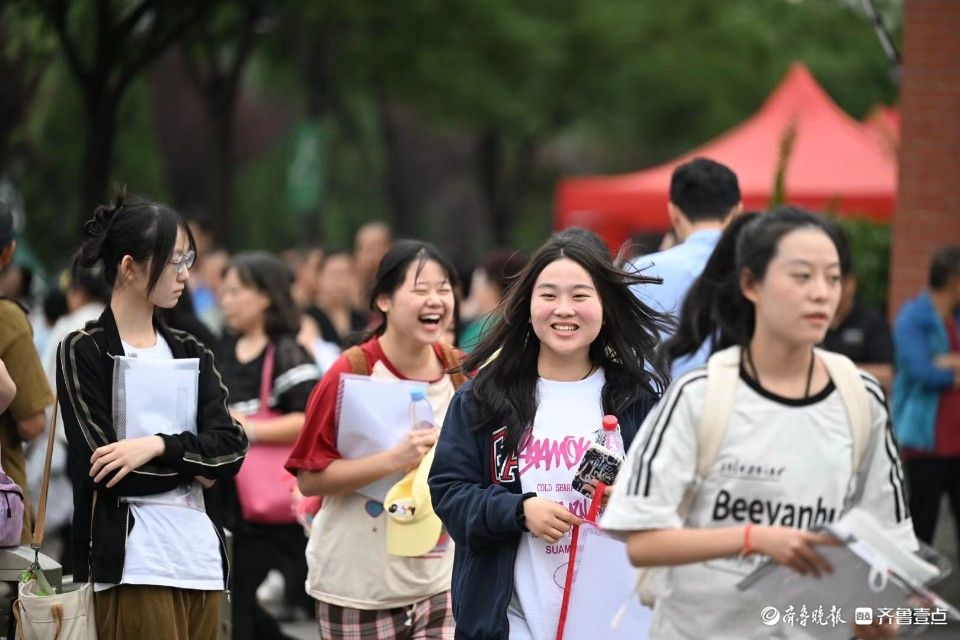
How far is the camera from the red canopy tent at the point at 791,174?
55.8 feet

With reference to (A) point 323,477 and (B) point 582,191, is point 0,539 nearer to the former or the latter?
(A) point 323,477

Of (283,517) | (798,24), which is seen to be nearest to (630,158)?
(798,24)

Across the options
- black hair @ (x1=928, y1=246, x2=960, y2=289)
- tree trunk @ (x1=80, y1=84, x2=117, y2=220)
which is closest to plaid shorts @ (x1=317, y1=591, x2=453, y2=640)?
black hair @ (x1=928, y1=246, x2=960, y2=289)

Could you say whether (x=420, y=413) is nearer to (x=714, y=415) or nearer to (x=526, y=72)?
(x=714, y=415)

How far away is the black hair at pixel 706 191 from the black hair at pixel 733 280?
1.01 m

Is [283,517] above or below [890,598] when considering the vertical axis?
below

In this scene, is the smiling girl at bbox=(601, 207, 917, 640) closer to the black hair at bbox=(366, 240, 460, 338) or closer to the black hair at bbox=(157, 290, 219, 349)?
the black hair at bbox=(366, 240, 460, 338)

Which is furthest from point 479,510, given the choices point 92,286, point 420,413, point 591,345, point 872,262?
point 872,262

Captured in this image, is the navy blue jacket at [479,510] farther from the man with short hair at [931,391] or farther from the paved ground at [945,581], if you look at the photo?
the man with short hair at [931,391]

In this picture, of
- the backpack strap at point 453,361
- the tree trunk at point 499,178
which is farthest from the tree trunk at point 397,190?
the backpack strap at point 453,361

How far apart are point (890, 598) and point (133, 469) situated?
8.22 feet

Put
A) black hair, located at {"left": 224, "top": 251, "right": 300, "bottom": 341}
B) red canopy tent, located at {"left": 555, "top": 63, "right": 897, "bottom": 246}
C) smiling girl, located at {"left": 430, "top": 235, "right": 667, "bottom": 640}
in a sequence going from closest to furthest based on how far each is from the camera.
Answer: smiling girl, located at {"left": 430, "top": 235, "right": 667, "bottom": 640}
black hair, located at {"left": 224, "top": 251, "right": 300, "bottom": 341}
red canopy tent, located at {"left": 555, "top": 63, "right": 897, "bottom": 246}

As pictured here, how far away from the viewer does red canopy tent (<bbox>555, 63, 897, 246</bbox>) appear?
55.8 ft

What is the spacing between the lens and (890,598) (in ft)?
11.8
